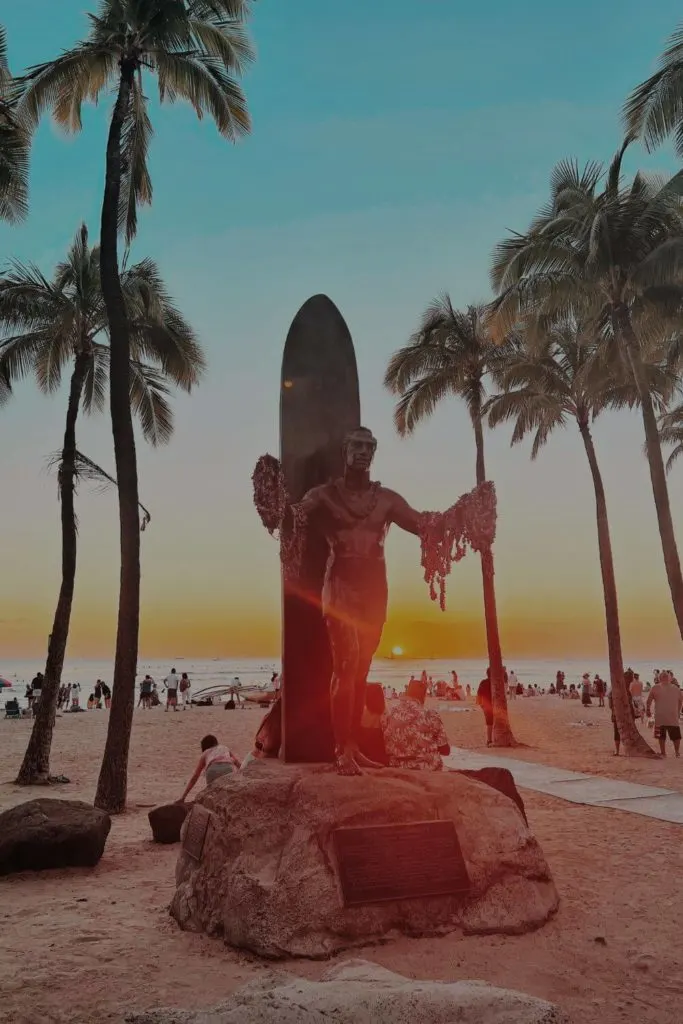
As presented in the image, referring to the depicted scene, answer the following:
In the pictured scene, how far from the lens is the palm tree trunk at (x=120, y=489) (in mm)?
10570

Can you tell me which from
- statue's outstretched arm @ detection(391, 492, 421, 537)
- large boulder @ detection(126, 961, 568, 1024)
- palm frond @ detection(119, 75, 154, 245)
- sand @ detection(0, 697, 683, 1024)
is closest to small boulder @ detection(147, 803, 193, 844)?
sand @ detection(0, 697, 683, 1024)

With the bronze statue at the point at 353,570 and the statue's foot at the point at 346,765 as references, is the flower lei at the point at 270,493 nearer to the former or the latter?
the bronze statue at the point at 353,570

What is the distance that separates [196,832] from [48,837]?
2.23 meters

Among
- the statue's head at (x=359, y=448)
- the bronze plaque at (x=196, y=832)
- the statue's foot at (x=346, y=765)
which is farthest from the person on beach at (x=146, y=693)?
the statue's head at (x=359, y=448)

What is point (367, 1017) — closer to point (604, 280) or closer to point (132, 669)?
point (132, 669)

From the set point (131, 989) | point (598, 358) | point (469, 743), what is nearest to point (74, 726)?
point (469, 743)

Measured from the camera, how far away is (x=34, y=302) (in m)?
14.4

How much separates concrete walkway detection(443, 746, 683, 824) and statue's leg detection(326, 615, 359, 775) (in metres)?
4.94

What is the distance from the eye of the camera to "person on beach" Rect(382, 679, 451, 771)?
7367 millimetres

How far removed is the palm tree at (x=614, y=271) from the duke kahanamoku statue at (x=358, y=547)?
34.5 ft

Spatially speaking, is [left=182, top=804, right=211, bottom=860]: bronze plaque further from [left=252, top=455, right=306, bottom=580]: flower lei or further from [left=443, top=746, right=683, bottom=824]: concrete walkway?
[left=443, top=746, right=683, bottom=824]: concrete walkway

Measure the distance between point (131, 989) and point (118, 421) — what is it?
8.73 metres

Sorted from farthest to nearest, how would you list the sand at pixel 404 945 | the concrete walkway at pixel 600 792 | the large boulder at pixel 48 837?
the concrete walkway at pixel 600 792
the large boulder at pixel 48 837
the sand at pixel 404 945

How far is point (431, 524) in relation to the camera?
5.57 meters
